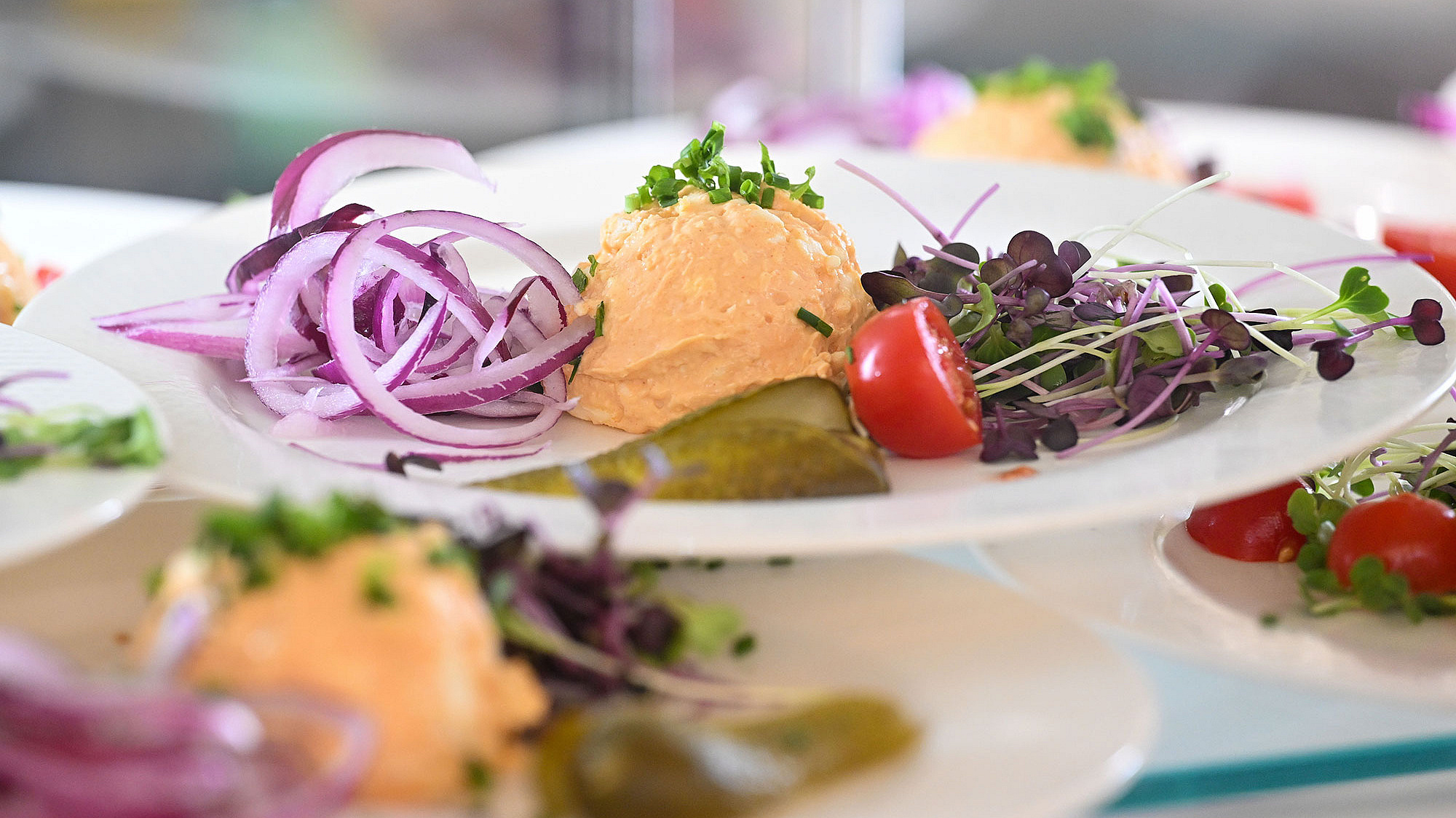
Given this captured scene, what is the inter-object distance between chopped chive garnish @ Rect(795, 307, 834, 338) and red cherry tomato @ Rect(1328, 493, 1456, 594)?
2.55 feet

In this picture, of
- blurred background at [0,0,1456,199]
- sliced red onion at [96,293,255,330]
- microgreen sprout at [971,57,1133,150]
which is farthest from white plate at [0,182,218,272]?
blurred background at [0,0,1456,199]

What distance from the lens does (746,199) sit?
80.4 inches

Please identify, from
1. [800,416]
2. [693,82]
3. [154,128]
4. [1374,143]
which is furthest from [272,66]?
[800,416]

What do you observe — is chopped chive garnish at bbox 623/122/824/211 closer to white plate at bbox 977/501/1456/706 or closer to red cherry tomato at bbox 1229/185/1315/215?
white plate at bbox 977/501/1456/706

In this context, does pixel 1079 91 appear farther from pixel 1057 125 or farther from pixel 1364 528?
pixel 1364 528

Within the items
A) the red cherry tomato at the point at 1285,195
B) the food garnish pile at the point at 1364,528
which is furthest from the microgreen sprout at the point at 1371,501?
the red cherry tomato at the point at 1285,195

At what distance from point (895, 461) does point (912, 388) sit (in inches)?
4.4

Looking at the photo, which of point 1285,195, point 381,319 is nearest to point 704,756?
point 381,319

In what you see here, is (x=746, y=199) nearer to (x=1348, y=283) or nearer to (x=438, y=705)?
(x=1348, y=283)

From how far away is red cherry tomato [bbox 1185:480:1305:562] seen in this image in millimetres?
Answer: 1530

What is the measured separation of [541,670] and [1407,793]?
0.87m

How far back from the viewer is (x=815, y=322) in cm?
191

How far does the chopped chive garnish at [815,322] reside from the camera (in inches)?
75.0

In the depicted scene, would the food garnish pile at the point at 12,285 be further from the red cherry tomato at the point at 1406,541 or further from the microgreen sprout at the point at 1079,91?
the microgreen sprout at the point at 1079,91
